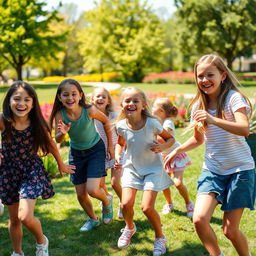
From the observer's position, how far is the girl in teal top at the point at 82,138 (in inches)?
161

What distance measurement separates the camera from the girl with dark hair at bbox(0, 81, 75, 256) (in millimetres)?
3490

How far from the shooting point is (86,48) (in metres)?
48.5

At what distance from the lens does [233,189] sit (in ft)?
9.93

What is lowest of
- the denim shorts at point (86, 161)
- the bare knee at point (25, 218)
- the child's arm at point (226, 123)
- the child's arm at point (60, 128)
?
the bare knee at point (25, 218)

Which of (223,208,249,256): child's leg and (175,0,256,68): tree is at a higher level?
(175,0,256,68): tree

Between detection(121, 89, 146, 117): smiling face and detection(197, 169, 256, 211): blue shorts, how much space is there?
1.10 meters

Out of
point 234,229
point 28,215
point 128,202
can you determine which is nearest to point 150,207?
point 128,202

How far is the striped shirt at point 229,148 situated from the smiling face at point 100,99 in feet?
6.50

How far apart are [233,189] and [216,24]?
1477 inches

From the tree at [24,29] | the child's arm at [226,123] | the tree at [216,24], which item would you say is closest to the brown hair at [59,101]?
the child's arm at [226,123]

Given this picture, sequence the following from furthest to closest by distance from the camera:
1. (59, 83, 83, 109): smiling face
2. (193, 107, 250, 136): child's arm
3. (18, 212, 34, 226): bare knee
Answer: (59, 83, 83, 109): smiling face
(18, 212, 34, 226): bare knee
(193, 107, 250, 136): child's arm

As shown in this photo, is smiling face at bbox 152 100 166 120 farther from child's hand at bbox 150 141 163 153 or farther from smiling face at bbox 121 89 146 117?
child's hand at bbox 150 141 163 153

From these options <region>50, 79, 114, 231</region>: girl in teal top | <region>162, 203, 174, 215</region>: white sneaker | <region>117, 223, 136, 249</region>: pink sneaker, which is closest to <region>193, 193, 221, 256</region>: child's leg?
<region>117, 223, 136, 249</region>: pink sneaker

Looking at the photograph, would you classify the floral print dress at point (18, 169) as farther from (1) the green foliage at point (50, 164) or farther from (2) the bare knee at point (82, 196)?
(1) the green foliage at point (50, 164)
